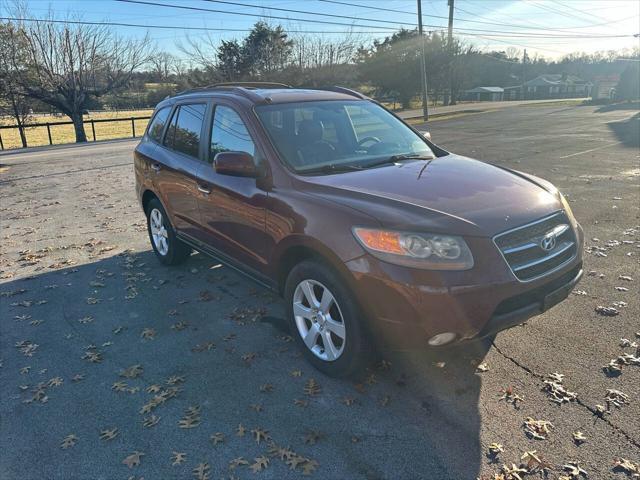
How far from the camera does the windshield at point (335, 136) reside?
368 cm

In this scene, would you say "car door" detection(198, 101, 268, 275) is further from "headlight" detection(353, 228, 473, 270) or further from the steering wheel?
"headlight" detection(353, 228, 473, 270)

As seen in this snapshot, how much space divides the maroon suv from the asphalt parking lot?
492 mm

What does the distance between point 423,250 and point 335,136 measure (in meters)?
1.68

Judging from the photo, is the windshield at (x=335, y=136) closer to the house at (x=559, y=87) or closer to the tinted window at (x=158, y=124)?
the tinted window at (x=158, y=124)

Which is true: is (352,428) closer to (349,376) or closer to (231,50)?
(349,376)

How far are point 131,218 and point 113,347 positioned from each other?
4606 mm

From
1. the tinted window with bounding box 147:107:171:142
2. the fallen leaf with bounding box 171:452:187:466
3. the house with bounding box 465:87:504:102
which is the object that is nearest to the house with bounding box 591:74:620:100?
the house with bounding box 465:87:504:102

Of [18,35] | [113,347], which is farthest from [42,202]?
[18,35]

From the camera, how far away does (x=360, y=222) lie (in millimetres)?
2850

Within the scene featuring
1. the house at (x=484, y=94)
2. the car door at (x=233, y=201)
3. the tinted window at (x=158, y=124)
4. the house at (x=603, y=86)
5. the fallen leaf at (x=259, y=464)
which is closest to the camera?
the fallen leaf at (x=259, y=464)

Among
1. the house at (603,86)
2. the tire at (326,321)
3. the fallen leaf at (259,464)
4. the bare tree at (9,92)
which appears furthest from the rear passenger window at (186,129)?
the house at (603,86)

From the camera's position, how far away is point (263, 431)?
2.82 metres

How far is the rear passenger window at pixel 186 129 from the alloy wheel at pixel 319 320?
195cm

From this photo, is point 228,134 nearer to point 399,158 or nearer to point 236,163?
point 236,163
